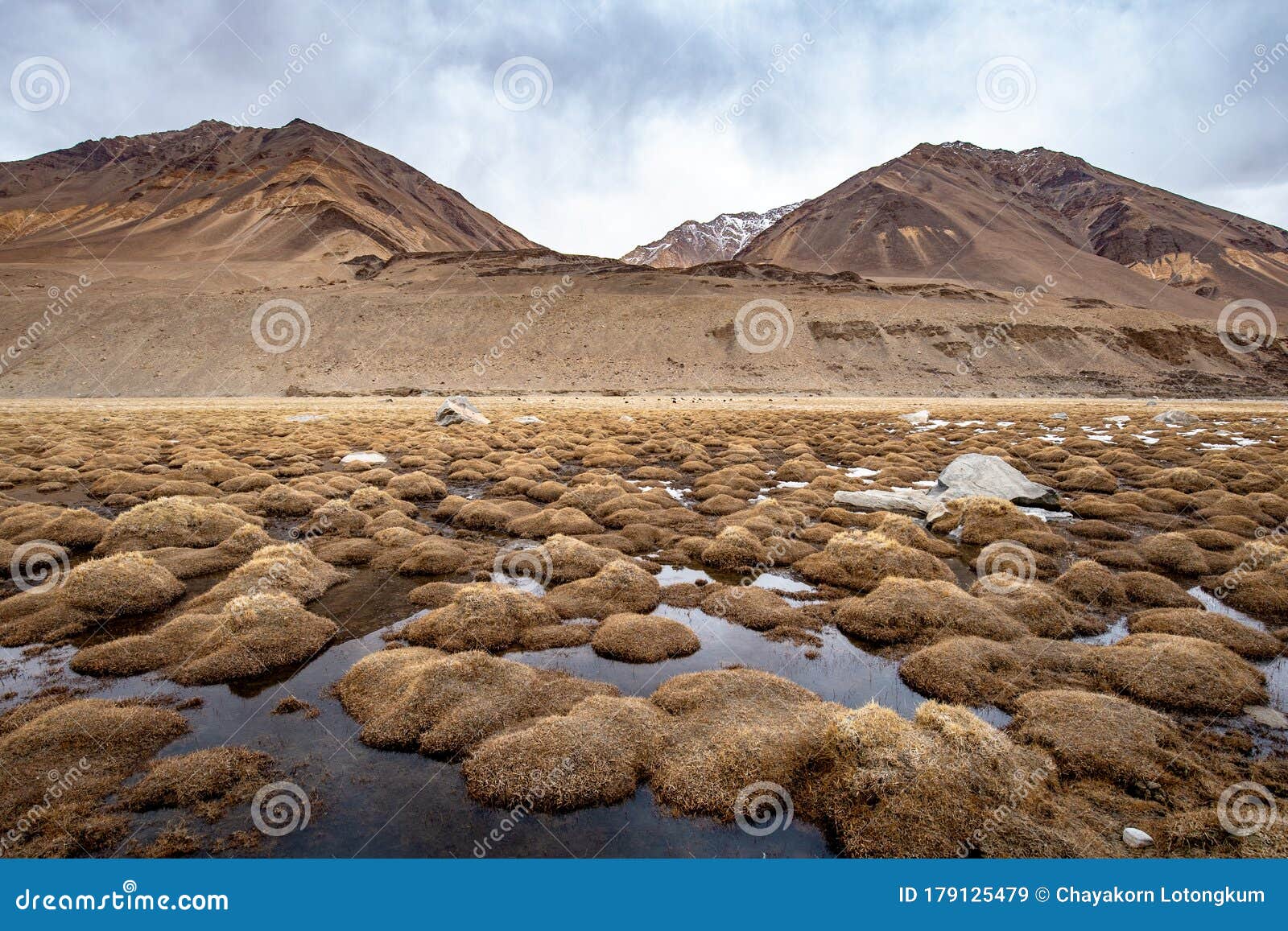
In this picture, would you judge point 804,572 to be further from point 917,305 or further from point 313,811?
point 917,305

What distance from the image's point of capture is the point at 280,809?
24.4ft

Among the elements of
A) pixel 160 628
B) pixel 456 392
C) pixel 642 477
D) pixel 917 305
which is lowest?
pixel 160 628

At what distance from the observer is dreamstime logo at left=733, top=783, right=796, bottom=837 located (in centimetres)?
723

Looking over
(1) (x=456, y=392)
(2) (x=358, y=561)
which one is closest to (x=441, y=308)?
(1) (x=456, y=392)

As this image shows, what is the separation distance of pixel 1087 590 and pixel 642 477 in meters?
18.7

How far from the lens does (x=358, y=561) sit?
1684 centimetres

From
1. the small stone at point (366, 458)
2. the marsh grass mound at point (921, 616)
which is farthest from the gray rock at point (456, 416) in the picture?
the marsh grass mound at point (921, 616)

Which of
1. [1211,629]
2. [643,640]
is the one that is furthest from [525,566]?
[1211,629]

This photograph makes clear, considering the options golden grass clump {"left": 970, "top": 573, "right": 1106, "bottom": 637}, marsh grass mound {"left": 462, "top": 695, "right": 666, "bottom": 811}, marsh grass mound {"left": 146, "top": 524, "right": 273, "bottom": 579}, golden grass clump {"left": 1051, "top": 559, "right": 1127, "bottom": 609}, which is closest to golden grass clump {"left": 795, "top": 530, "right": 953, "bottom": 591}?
golden grass clump {"left": 970, "top": 573, "right": 1106, "bottom": 637}

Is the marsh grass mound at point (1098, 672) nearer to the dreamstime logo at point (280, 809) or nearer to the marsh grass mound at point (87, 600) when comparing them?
the dreamstime logo at point (280, 809)
